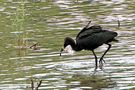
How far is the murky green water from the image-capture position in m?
11.7

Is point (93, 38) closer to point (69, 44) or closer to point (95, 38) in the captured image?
point (95, 38)

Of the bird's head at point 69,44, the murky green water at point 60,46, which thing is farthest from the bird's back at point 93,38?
the murky green water at point 60,46

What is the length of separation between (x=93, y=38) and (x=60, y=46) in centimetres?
210

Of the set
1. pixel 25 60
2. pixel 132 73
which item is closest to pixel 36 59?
pixel 25 60

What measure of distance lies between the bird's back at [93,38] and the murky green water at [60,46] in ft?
1.40

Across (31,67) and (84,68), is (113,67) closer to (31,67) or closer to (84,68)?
(84,68)

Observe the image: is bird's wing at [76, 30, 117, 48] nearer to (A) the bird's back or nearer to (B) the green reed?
(A) the bird's back

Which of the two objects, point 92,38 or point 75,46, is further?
point 75,46

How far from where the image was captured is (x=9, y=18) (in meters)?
19.1

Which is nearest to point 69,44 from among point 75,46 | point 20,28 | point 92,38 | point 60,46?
point 75,46

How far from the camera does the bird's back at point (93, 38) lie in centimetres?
1312

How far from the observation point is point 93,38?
518 inches

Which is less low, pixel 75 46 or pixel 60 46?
pixel 75 46

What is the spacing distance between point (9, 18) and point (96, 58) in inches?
261
